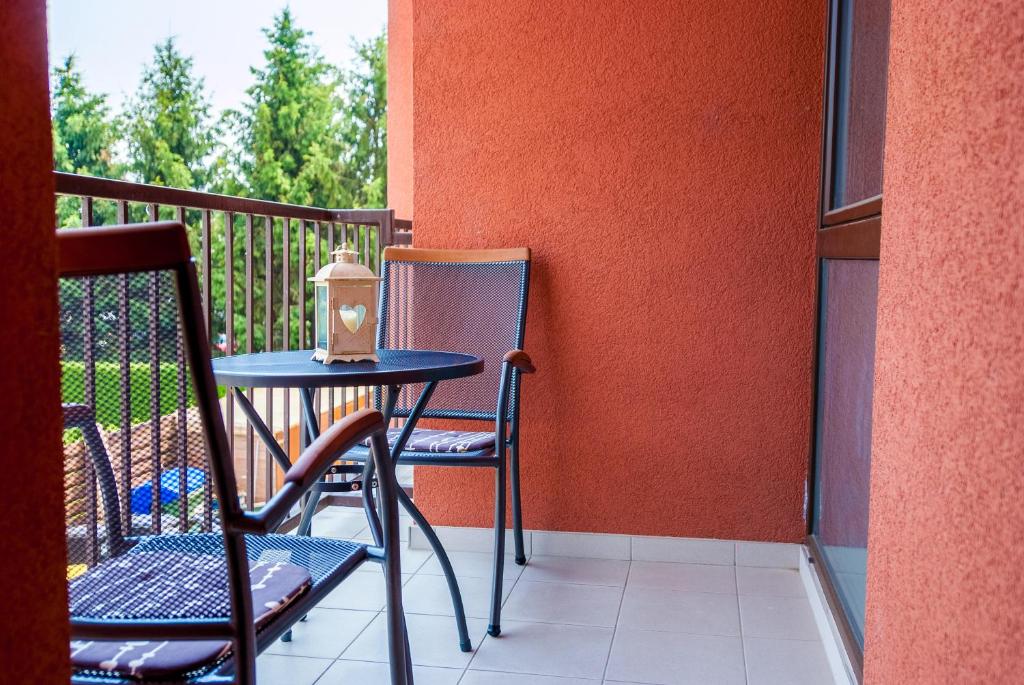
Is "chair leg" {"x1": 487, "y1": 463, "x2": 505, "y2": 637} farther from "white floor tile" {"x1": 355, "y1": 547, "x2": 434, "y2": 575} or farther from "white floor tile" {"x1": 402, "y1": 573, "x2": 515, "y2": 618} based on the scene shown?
"white floor tile" {"x1": 355, "y1": 547, "x2": 434, "y2": 575}

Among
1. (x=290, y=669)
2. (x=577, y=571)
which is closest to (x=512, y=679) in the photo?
(x=290, y=669)

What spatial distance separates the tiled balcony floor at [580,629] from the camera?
2184 millimetres

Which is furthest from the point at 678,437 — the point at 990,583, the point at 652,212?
the point at 990,583

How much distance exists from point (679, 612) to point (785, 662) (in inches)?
15.4

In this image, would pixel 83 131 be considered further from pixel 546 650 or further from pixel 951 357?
pixel 951 357

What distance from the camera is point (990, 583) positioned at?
2.83 feet

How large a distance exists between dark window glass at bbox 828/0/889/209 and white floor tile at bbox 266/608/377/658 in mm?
1727

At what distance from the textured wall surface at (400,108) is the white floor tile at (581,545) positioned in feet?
16.3

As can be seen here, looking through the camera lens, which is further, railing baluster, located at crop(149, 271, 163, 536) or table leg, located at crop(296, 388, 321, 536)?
table leg, located at crop(296, 388, 321, 536)

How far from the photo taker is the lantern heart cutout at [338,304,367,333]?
2.17 metres

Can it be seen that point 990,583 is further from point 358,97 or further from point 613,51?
point 358,97

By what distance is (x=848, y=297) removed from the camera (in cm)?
230

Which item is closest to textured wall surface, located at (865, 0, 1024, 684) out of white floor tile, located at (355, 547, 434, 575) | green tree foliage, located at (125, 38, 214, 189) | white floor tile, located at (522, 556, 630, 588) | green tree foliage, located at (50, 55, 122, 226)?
white floor tile, located at (522, 556, 630, 588)

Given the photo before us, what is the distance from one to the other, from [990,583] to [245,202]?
7.74 ft
